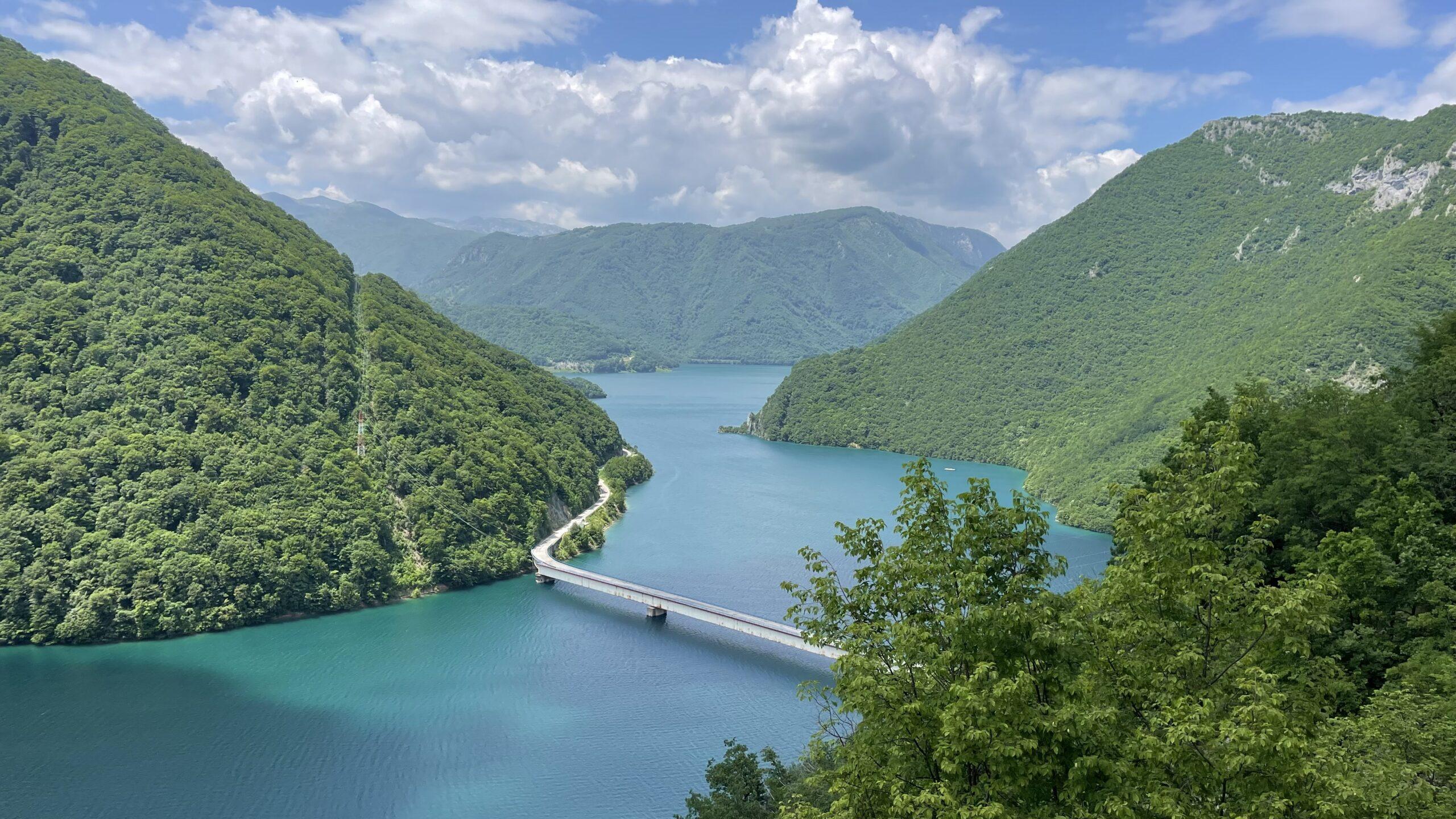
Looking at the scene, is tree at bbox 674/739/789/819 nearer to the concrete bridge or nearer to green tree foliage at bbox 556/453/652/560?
the concrete bridge

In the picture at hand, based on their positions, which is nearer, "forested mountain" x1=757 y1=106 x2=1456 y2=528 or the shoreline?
the shoreline

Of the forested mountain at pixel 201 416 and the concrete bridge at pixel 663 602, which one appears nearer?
the concrete bridge at pixel 663 602

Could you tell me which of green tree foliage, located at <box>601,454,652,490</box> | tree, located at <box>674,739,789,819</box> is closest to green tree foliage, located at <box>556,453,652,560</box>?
green tree foliage, located at <box>601,454,652,490</box>

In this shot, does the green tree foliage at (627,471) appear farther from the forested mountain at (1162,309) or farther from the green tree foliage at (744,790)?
the green tree foliage at (744,790)

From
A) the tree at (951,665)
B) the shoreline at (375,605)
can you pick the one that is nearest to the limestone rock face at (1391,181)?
the shoreline at (375,605)

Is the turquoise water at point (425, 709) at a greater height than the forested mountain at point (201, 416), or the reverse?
the forested mountain at point (201, 416)

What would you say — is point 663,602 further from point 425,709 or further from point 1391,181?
point 1391,181

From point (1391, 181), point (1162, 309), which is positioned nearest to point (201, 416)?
point (1162, 309)
